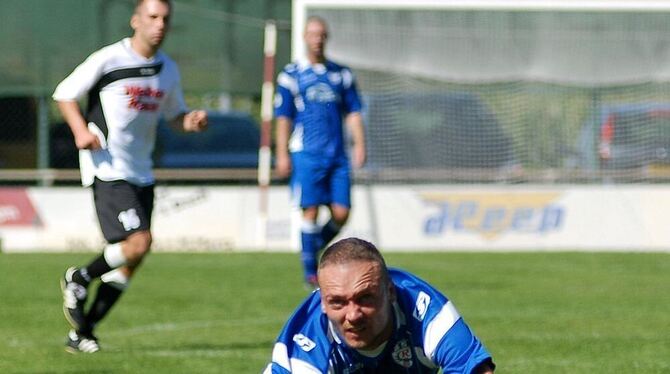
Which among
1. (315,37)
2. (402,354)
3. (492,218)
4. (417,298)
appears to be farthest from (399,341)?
(492,218)

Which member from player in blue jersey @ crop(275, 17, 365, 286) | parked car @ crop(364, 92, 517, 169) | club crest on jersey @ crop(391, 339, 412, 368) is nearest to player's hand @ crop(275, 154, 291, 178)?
player in blue jersey @ crop(275, 17, 365, 286)

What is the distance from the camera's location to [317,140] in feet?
41.2

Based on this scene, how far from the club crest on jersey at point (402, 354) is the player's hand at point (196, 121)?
3.91 m

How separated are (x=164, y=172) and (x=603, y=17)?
6.79 m

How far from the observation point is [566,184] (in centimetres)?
1978

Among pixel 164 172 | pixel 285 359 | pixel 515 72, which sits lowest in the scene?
pixel 164 172

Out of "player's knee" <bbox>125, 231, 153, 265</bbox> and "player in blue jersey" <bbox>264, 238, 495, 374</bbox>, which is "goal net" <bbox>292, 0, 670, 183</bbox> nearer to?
"player's knee" <bbox>125, 231, 153, 265</bbox>

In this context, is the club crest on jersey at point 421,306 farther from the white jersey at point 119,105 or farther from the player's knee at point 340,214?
the player's knee at point 340,214

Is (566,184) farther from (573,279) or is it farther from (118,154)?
(118,154)

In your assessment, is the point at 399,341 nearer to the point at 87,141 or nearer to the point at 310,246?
the point at 87,141

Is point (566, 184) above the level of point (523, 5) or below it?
below

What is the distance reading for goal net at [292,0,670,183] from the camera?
20.2m

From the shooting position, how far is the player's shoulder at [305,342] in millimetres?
4785

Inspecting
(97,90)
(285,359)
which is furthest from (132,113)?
(285,359)
